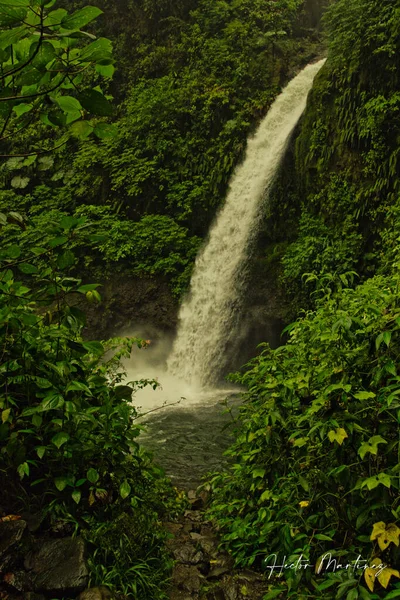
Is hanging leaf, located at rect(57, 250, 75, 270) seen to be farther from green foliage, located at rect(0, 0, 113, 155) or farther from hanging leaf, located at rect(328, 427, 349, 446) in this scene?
hanging leaf, located at rect(328, 427, 349, 446)

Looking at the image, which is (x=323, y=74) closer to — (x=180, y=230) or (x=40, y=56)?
(x=180, y=230)

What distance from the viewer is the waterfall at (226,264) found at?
9844 mm

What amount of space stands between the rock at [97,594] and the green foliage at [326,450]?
0.98 meters

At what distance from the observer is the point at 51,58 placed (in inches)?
58.2

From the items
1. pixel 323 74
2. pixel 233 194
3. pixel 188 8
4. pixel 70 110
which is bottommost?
pixel 233 194

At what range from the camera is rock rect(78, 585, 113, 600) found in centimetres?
247

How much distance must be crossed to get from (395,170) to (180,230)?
552 centimetres

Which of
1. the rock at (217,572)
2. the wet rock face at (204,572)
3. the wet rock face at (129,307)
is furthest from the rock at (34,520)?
the wet rock face at (129,307)

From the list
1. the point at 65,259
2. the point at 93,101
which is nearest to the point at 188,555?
the point at 65,259

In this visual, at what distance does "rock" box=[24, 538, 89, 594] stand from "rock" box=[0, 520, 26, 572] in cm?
Answer: 11

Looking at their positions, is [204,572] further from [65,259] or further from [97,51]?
[97,51]

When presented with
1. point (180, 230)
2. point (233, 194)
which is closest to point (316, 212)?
point (233, 194)

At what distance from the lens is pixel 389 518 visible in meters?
2.52

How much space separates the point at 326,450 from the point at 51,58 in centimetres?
259
